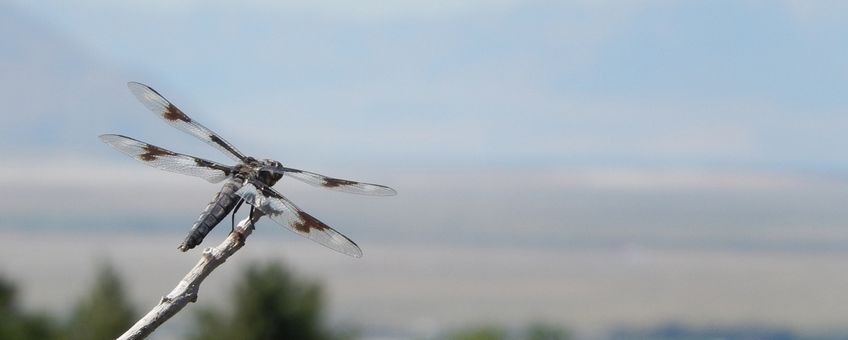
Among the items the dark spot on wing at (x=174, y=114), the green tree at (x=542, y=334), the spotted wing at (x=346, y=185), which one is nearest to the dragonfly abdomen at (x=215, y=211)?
the spotted wing at (x=346, y=185)

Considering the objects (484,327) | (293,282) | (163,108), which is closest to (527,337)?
(484,327)

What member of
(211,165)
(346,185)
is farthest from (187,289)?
(346,185)

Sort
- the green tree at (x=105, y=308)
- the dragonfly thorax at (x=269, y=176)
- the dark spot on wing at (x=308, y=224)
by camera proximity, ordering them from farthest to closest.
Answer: the green tree at (x=105, y=308), the dark spot on wing at (x=308, y=224), the dragonfly thorax at (x=269, y=176)

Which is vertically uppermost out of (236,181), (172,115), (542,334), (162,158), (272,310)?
(172,115)

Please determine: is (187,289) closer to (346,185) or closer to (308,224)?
(308,224)

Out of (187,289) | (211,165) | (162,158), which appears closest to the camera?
(187,289)

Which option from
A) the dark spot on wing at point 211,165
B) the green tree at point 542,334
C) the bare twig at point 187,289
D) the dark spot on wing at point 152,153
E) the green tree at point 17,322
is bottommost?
the green tree at point 542,334

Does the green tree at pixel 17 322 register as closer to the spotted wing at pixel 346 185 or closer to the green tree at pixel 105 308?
the green tree at pixel 105 308
